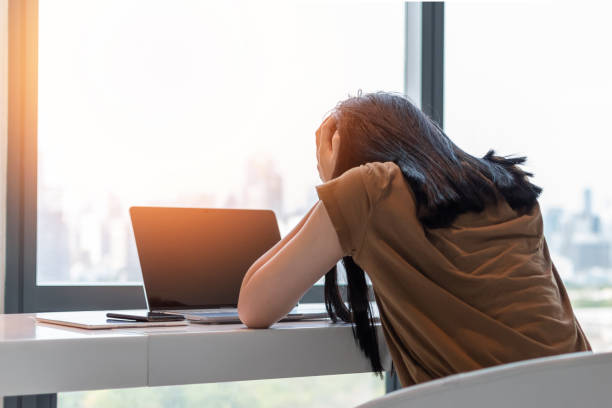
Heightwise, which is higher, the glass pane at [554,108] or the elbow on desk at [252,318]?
the glass pane at [554,108]

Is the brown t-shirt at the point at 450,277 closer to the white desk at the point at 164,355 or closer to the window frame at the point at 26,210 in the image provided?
the white desk at the point at 164,355

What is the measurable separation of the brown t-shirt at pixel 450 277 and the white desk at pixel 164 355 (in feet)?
0.53

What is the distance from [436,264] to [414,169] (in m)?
0.16

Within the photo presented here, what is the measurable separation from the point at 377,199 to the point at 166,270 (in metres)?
0.64

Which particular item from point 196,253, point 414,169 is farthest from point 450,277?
point 196,253

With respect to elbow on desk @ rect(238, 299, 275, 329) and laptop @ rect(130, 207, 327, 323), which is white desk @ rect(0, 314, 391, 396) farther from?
laptop @ rect(130, 207, 327, 323)

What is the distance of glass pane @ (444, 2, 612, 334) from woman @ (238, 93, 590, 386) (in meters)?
1.19

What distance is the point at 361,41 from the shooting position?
2.13 meters

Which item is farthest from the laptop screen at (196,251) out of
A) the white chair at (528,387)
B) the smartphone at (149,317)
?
the white chair at (528,387)

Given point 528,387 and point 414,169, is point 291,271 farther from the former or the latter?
point 528,387

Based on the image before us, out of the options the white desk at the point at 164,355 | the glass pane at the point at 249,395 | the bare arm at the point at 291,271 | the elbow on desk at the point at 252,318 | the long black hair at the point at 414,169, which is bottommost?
the glass pane at the point at 249,395

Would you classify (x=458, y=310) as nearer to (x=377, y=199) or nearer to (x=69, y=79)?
(x=377, y=199)

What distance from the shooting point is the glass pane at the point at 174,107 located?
6.05 feet

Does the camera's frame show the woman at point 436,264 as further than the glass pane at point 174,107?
No
